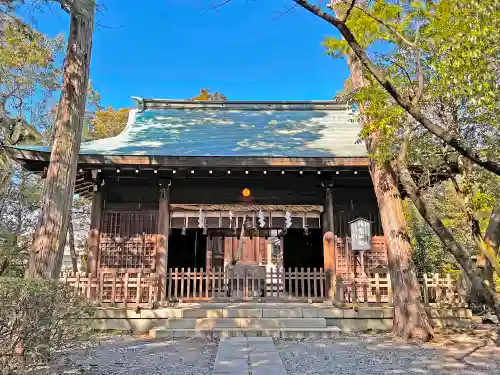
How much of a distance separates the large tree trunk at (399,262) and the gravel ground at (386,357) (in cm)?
35

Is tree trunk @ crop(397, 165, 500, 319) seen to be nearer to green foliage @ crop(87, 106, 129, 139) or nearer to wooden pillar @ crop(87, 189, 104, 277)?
wooden pillar @ crop(87, 189, 104, 277)

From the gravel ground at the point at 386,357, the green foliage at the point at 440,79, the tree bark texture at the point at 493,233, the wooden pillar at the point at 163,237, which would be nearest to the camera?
the green foliage at the point at 440,79

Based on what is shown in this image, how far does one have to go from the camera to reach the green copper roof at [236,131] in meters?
9.05

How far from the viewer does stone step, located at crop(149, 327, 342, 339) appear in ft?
22.4

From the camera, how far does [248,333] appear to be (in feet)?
22.4

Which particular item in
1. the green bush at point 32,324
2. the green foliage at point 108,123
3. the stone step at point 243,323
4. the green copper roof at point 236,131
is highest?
the green foliage at point 108,123

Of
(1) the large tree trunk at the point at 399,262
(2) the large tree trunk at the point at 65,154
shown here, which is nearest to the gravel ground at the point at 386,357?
(1) the large tree trunk at the point at 399,262

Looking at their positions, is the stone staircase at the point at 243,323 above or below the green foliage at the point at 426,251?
below

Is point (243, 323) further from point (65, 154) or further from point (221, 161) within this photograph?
point (65, 154)

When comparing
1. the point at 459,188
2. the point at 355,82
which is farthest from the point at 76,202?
the point at 459,188

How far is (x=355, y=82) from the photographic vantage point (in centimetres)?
790

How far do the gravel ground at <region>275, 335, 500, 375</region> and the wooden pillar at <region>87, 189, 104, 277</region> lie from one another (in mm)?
4781

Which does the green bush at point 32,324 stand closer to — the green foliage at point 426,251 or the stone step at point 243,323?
the stone step at point 243,323

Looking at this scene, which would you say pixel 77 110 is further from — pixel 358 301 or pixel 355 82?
pixel 358 301
